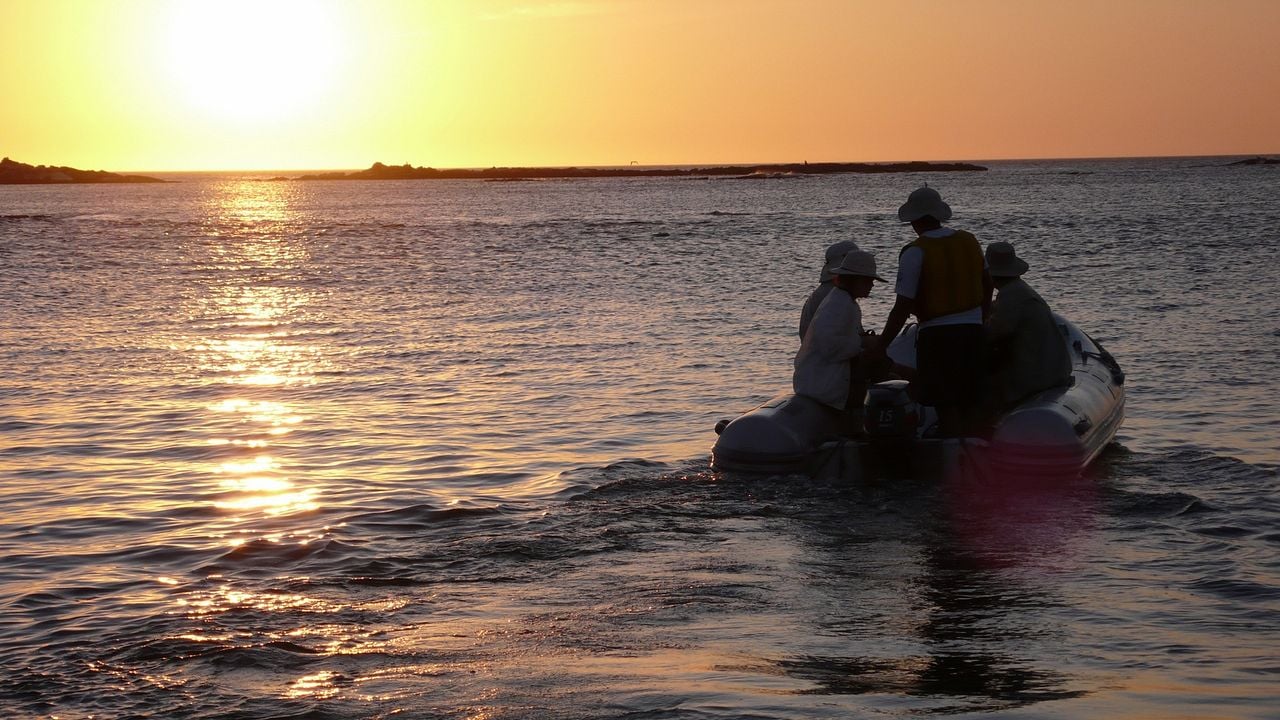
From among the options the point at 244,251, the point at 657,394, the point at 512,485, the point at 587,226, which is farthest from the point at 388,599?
the point at 587,226

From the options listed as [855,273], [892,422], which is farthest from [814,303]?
[892,422]

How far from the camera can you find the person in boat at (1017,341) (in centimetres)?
970

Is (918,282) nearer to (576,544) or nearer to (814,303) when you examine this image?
(814,303)

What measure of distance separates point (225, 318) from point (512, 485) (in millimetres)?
15174

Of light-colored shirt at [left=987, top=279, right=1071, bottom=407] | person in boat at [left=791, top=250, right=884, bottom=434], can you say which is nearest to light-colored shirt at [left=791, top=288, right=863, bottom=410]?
person in boat at [left=791, top=250, right=884, bottom=434]

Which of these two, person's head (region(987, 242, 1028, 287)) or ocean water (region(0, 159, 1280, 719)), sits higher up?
person's head (region(987, 242, 1028, 287))

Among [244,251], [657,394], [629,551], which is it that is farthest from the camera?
[244,251]

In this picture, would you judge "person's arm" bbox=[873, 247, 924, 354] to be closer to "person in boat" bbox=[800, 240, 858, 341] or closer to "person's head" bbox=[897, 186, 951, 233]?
"person's head" bbox=[897, 186, 951, 233]

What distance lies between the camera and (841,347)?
936 centimetres

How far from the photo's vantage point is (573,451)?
37.2 ft

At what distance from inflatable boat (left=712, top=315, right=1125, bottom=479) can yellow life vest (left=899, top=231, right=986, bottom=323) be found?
579 millimetres

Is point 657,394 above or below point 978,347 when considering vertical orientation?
below

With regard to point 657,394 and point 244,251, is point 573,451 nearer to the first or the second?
point 657,394

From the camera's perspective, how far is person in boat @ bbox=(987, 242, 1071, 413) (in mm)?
9703
